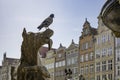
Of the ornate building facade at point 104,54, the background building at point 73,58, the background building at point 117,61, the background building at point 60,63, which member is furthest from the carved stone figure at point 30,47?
the background building at point 60,63

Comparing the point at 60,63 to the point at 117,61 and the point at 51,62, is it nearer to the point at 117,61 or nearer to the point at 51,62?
the point at 51,62

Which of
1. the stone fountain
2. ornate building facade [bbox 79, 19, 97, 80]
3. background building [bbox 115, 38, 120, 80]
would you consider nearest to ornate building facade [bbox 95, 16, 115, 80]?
background building [bbox 115, 38, 120, 80]

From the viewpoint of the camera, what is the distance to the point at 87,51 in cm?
6044

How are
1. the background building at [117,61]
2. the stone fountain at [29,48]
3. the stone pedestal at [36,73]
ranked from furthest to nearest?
the background building at [117,61], the stone fountain at [29,48], the stone pedestal at [36,73]

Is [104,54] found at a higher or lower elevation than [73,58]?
higher

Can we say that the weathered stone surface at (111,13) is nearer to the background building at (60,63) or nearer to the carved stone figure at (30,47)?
the carved stone figure at (30,47)

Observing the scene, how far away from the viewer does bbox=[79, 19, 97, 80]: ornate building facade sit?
59031 millimetres

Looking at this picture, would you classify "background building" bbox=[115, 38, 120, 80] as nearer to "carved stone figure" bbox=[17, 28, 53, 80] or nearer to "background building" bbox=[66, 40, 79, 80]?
"background building" bbox=[66, 40, 79, 80]

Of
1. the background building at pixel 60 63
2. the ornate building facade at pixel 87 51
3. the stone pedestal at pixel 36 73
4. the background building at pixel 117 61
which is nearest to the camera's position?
the stone pedestal at pixel 36 73

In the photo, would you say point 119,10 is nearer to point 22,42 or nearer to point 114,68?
point 22,42

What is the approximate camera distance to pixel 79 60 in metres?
62.8

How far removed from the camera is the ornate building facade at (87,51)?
59.0 metres

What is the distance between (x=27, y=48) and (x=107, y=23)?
665 centimetres

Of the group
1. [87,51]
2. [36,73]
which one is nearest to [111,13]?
[36,73]
